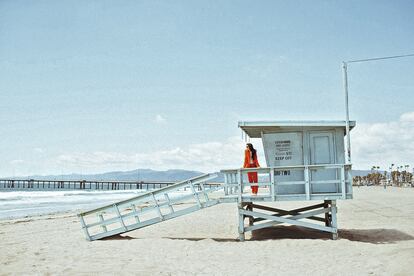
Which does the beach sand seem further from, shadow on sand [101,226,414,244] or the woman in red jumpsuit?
the woman in red jumpsuit

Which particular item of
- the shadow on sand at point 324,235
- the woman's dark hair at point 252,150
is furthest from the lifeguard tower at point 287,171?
the shadow on sand at point 324,235

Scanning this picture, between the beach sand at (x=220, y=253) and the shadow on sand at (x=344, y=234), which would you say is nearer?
the beach sand at (x=220, y=253)

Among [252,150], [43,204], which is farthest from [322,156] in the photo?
[43,204]

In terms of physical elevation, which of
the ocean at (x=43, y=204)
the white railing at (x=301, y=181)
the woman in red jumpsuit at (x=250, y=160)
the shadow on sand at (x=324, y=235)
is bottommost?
the ocean at (x=43, y=204)

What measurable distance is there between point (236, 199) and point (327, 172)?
297cm

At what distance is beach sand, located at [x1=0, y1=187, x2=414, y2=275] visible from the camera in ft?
26.7

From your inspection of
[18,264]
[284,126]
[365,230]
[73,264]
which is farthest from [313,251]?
[18,264]

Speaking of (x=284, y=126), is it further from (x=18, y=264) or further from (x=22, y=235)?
(x=22, y=235)

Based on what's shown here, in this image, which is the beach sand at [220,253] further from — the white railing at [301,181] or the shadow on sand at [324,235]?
the white railing at [301,181]

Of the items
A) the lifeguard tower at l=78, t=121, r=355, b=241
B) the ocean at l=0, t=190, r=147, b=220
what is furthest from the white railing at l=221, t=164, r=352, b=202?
the ocean at l=0, t=190, r=147, b=220

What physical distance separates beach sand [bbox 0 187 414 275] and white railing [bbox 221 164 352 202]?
1326 millimetres

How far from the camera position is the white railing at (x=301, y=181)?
10875 mm

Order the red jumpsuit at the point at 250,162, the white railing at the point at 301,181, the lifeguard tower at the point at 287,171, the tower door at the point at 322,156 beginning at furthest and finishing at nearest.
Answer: the red jumpsuit at the point at 250,162 → the tower door at the point at 322,156 → the lifeguard tower at the point at 287,171 → the white railing at the point at 301,181

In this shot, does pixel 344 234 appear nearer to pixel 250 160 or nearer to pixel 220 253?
pixel 250 160
